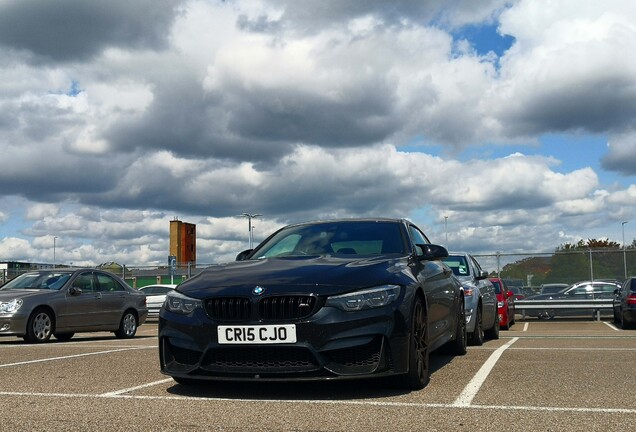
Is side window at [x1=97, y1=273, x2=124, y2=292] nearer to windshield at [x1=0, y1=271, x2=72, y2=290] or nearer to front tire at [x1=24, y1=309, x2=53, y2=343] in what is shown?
windshield at [x1=0, y1=271, x2=72, y2=290]

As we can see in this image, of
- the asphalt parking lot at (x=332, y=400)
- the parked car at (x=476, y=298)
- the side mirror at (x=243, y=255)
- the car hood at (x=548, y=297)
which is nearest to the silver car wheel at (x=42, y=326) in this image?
the asphalt parking lot at (x=332, y=400)

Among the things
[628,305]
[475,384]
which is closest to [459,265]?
[475,384]

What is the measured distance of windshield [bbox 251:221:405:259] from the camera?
23.0 feet

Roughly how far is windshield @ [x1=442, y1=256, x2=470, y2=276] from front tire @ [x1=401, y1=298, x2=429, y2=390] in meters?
6.02

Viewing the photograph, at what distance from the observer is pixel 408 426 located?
4602 mm

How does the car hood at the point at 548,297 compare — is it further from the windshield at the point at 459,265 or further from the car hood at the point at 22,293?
the car hood at the point at 22,293

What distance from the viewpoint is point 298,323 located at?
5512 mm

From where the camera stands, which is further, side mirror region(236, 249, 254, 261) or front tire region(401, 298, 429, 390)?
side mirror region(236, 249, 254, 261)

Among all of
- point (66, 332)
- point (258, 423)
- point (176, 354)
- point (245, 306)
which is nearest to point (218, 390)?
point (176, 354)

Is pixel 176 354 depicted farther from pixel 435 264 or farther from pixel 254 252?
pixel 435 264

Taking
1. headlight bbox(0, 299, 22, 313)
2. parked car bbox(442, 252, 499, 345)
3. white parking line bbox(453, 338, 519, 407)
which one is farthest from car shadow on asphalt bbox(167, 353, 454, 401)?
headlight bbox(0, 299, 22, 313)

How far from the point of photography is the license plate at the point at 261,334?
217 inches

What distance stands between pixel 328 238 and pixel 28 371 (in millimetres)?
3149

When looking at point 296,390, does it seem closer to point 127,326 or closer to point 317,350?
point 317,350
